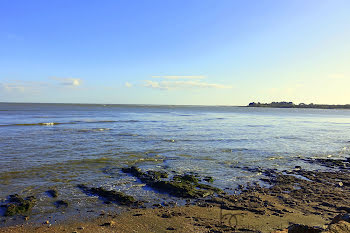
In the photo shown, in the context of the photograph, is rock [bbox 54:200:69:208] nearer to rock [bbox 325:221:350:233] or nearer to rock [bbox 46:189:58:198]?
rock [bbox 46:189:58:198]

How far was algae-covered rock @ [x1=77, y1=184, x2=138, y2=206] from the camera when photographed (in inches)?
328

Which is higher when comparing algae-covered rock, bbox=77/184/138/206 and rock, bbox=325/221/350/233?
rock, bbox=325/221/350/233

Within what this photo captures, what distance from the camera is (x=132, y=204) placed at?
816 centimetres

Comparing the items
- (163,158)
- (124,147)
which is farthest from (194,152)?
(124,147)

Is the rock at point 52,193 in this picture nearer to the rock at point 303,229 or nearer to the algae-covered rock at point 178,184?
the algae-covered rock at point 178,184

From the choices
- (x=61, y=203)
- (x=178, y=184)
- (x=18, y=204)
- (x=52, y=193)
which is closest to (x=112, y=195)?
(x=61, y=203)

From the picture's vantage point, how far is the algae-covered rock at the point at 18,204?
24.0 ft

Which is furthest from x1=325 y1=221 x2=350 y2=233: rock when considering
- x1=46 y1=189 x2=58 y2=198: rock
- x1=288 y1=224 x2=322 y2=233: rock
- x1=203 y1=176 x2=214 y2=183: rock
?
x1=46 y1=189 x2=58 y2=198: rock

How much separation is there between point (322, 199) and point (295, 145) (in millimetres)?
13954

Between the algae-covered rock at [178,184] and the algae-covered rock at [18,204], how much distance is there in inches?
166

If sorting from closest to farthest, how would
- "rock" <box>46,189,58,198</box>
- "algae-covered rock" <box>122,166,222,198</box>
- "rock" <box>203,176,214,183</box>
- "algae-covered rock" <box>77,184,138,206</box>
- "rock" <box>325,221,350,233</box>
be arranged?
"rock" <box>325,221,350,233</box>, "algae-covered rock" <box>77,184,138,206</box>, "rock" <box>46,189,58,198</box>, "algae-covered rock" <box>122,166,222,198</box>, "rock" <box>203,176,214,183</box>

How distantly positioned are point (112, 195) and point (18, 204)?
2.87 meters

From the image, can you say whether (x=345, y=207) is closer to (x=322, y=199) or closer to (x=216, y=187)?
(x=322, y=199)

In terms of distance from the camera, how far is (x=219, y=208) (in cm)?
793
